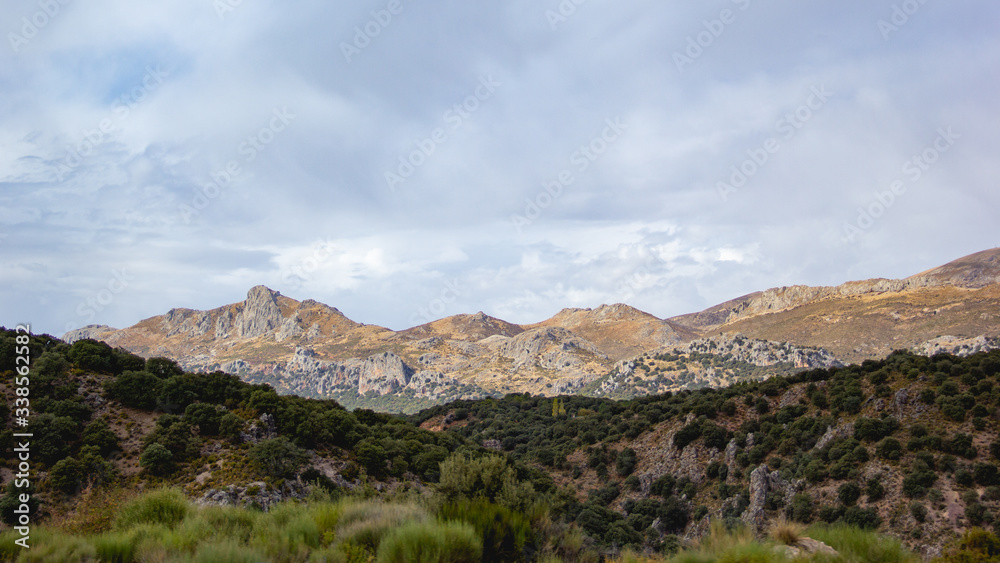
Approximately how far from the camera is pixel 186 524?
374 inches

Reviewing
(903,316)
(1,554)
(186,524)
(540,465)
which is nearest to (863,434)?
(540,465)

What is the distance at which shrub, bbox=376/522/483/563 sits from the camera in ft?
24.8

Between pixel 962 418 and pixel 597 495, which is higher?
pixel 962 418

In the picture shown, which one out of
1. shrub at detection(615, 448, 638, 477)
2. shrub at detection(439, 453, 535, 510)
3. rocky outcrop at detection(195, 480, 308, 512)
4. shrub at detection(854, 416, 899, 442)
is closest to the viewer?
shrub at detection(439, 453, 535, 510)

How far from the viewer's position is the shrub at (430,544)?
7551 mm

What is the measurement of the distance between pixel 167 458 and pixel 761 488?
4016 centimetres

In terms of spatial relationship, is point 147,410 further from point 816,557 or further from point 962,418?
point 962,418

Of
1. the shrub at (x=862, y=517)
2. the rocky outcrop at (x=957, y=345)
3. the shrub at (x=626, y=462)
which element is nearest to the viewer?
the shrub at (x=862, y=517)

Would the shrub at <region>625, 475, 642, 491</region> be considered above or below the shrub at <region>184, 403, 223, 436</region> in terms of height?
below

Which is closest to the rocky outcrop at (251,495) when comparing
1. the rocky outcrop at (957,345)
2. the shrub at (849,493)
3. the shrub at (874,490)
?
the shrub at (849,493)

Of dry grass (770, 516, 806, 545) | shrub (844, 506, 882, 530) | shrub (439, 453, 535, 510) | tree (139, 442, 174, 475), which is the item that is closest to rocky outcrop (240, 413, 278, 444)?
tree (139, 442, 174, 475)

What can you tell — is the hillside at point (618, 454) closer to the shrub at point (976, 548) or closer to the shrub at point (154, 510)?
the shrub at point (154, 510)

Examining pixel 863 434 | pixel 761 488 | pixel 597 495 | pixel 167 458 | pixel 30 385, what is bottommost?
pixel 597 495

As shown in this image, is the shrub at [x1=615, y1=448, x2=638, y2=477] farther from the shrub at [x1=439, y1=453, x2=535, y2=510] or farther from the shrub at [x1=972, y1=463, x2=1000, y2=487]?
the shrub at [x1=439, y1=453, x2=535, y2=510]
